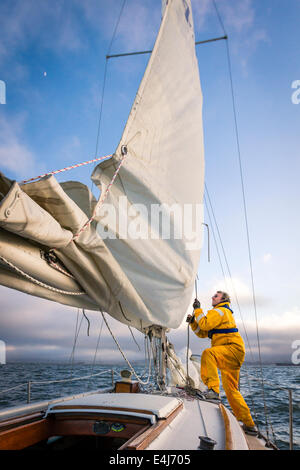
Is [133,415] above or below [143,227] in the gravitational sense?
below

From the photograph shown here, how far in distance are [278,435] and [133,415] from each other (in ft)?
16.0

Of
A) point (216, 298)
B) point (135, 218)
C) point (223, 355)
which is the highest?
point (135, 218)

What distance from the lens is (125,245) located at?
228 centimetres

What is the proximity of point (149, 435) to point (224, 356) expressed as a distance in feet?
6.30

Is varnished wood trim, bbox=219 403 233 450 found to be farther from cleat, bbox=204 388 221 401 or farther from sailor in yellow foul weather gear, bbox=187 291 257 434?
cleat, bbox=204 388 221 401

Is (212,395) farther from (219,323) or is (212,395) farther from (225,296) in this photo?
(225,296)

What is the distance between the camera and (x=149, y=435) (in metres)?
1.62

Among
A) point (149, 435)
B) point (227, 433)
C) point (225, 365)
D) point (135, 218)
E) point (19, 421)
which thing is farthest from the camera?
point (225, 365)

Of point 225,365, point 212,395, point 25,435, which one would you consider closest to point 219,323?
point 225,365

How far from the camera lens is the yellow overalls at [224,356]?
3.11m

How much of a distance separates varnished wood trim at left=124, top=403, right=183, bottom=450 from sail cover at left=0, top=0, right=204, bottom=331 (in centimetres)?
79

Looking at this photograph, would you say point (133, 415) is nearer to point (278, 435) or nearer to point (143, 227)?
point (143, 227)

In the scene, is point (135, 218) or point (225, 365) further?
point (225, 365)
